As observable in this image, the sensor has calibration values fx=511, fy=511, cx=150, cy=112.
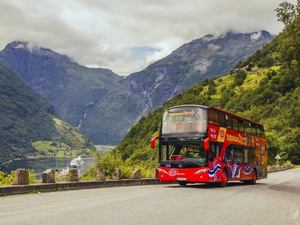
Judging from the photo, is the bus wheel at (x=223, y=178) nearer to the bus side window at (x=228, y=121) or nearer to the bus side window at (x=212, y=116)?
the bus side window at (x=228, y=121)

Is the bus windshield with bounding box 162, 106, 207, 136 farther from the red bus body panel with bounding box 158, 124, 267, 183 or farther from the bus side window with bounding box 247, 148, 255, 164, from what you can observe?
the bus side window with bounding box 247, 148, 255, 164

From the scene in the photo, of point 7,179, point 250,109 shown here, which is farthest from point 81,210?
point 250,109

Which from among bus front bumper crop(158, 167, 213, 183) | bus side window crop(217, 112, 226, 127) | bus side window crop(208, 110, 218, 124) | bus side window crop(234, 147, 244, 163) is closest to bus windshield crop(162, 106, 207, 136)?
bus side window crop(208, 110, 218, 124)

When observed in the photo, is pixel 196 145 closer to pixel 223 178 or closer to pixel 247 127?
pixel 223 178

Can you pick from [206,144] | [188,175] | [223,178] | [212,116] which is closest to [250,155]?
[223,178]

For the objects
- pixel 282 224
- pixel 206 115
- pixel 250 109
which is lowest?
pixel 282 224

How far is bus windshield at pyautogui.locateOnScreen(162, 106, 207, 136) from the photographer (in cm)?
2561

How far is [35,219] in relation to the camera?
36.4 ft

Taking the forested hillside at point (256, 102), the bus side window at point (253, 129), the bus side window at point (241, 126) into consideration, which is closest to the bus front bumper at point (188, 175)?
the bus side window at point (241, 126)

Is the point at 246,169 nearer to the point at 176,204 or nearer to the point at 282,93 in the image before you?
the point at 176,204

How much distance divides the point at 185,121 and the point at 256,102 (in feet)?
359

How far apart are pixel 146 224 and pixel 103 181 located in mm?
15008

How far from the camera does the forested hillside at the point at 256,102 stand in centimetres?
10475

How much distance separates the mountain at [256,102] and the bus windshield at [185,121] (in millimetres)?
55194
